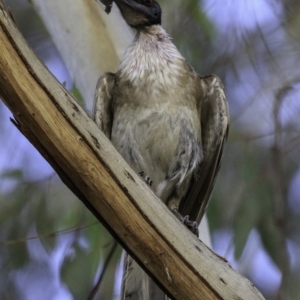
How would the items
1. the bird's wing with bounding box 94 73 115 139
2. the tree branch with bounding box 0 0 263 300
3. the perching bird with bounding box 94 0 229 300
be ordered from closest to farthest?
the tree branch with bounding box 0 0 263 300
the perching bird with bounding box 94 0 229 300
the bird's wing with bounding box 94 73 115 139

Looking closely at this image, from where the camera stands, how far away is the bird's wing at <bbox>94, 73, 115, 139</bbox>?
2.91 m

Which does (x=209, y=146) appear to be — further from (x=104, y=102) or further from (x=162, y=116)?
(x=104, y=102)

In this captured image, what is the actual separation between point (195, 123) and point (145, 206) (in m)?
1.04

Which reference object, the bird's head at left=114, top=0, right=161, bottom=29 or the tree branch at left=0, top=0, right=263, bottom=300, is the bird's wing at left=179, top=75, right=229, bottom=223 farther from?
the tree branch at left=0, top=0, right=263, bottom=300

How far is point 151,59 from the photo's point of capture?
9.82ft

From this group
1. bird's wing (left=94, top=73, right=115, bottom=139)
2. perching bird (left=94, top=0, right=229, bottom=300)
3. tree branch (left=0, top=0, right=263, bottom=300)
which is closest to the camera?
tree branch (left=0, top=0, right=263, bottom=300)

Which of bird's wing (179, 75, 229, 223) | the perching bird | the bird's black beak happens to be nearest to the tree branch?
the perching bird

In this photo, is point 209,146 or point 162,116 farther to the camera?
point 209,146

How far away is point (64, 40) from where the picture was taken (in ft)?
11.0

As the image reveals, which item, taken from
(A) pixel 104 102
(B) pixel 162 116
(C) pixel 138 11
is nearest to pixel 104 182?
(B) pixel 162 116

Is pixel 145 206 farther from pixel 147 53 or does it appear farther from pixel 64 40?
pixel 64 40

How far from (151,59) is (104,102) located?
262 mm

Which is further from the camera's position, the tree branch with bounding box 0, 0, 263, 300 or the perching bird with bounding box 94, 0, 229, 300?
the perching bird with bounding box 94, 0, 229, 300

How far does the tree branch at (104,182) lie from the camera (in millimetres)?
1748
